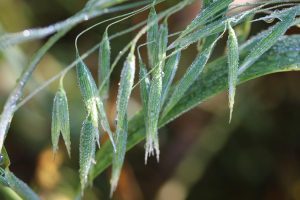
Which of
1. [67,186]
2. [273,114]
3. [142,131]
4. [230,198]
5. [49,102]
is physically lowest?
[230,198]

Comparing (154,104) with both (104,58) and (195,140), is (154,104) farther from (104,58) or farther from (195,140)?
(195,140)

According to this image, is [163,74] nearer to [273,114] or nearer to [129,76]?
[129,76]

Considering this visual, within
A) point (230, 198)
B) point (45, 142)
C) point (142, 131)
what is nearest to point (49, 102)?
point (45, 142)

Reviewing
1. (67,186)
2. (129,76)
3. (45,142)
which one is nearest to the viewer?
(129,76)

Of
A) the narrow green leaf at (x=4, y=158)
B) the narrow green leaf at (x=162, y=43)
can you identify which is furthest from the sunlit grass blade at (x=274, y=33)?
the narrow green leaf at (x=4, y=158)

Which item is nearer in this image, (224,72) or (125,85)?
(125,85)

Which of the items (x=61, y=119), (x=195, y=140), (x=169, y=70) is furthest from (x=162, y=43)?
(x=195, y=140)
